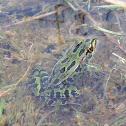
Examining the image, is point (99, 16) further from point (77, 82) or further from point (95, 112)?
point (95, 112)

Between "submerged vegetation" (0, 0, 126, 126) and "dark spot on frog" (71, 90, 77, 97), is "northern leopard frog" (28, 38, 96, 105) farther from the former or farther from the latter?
"submerged vegetation" (0, 0, 126, 126)

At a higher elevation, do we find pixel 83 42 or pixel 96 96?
pixel 83 42

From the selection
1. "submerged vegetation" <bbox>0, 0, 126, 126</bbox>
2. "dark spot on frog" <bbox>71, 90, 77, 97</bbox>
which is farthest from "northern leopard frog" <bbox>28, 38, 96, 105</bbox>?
"submerged vegetation" <bbox>0, 0, 126, 126</bbox>

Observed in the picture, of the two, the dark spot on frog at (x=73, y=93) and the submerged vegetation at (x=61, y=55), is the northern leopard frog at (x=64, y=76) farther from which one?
the submerged vegetation at (x=61, y=55)

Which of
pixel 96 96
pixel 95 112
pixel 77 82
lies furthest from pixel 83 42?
pixel 95 112

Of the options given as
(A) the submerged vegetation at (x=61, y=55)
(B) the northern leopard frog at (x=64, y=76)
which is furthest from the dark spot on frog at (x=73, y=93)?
(A) the submerged vegetation at (x=61, y=55)

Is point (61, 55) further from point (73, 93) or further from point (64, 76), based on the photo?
point (73, 93)

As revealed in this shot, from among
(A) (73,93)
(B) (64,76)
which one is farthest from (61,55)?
(A) (73,93)
